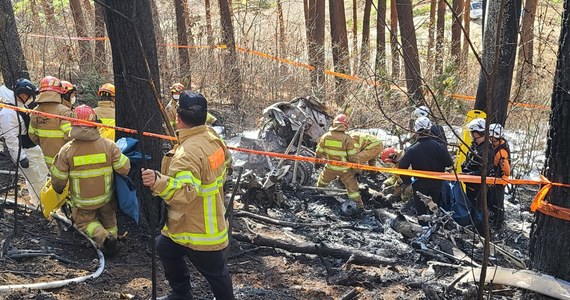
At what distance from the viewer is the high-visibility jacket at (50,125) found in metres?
6.38

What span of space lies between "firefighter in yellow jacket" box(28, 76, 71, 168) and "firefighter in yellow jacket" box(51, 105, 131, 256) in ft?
3.29

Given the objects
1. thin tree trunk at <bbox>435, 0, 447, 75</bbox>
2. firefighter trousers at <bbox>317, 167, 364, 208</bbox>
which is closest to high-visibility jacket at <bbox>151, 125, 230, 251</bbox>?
firefighter trousers at <bbox>317, 167, 364, 208</bbox>

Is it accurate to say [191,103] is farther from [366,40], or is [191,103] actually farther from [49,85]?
[366,40]

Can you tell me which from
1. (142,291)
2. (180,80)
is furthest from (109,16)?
(180,80)

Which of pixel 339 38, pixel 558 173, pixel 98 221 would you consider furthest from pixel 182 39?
pixel 558 173

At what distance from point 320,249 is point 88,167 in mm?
2328

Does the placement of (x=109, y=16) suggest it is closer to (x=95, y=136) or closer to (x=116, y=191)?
(x=95, y=136)

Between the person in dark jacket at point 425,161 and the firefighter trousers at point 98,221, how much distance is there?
141 inches

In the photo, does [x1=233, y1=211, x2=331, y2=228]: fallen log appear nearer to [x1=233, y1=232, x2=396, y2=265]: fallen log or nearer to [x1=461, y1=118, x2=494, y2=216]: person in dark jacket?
[x1=233, y1=232, x2=396, y2=265]: fallen log

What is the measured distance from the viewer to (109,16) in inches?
223

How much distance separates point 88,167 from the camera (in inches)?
212

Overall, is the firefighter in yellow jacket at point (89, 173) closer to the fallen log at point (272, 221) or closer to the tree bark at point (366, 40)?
the fallen log at point (272, 221)

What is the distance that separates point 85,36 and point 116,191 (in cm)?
1029

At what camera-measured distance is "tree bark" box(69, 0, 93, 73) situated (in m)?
13.4
